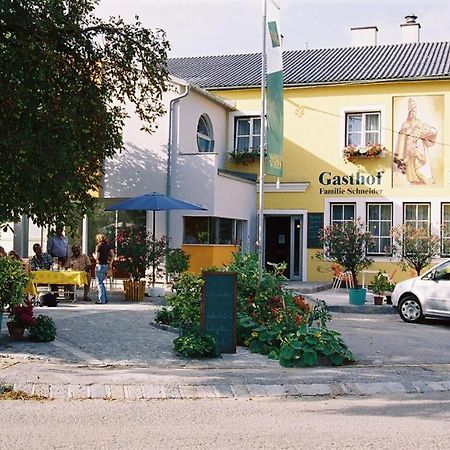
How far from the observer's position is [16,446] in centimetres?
612

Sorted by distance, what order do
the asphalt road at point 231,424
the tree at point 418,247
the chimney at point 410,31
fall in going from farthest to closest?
1. the chimney at point 410,31
2. the tree at point 418,247
3. the asphalt road at point 231,424

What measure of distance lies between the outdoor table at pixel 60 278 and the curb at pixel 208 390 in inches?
326

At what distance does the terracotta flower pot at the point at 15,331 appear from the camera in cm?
1145

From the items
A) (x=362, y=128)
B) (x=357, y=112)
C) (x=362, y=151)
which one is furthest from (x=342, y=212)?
(x=357, y=112)

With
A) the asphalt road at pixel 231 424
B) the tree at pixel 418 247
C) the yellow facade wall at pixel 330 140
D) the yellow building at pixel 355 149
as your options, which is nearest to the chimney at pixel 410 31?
the yellow building at pixel 355 149

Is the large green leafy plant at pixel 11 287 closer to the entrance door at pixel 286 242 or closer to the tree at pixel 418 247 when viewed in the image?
the tree at pixel 418 247

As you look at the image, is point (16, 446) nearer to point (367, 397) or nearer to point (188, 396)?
point (188, 396)

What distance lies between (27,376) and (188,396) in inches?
79.3

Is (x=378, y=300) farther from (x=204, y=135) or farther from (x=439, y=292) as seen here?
(x=204, y=135)

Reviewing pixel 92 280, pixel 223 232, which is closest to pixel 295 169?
pixel 223 232

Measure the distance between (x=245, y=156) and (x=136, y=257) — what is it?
27.7ft

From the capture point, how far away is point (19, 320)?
37.4 ft

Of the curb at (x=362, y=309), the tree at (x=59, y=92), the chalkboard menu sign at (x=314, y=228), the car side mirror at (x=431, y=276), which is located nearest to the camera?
the tree at (x=59, y=92)

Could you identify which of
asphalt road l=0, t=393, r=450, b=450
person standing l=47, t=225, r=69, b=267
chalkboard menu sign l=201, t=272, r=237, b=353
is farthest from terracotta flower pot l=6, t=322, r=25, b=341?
person standing l=47, t=225, r=69, b=267
